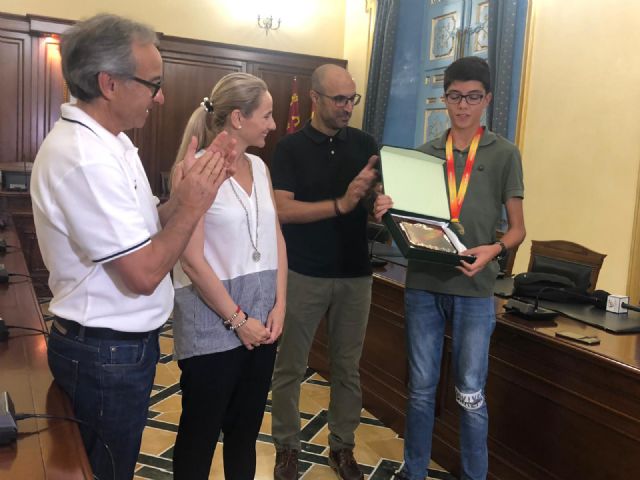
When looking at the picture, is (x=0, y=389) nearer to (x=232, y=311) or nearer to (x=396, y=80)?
(x=232, y=311)

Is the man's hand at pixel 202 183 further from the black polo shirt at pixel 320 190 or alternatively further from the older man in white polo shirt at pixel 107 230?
the black polo shirt at pixel 320 190

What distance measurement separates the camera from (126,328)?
1.35 metres

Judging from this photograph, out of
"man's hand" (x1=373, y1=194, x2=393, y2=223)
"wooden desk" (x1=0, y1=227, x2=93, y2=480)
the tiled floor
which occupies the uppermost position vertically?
"man's hand" (x1=373, y1=194, x2=393, y2=223)

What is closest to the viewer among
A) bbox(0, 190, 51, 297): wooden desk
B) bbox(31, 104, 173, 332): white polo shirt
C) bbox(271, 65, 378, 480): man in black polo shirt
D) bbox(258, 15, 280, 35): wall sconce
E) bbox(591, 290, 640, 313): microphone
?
bbox(31, 104, 173, 332): white polo shirt

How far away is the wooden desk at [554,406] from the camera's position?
2002 mm

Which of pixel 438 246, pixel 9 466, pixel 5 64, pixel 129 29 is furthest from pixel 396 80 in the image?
pixel 9 466

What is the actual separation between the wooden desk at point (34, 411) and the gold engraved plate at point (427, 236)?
1.10m

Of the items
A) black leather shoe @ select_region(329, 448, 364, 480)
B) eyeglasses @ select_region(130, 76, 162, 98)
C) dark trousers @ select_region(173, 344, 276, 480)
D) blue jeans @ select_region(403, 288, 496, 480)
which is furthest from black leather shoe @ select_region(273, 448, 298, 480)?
eyeglasses @ select_region(130, 76, 162, 98)

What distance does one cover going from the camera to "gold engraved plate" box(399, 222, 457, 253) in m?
1.97

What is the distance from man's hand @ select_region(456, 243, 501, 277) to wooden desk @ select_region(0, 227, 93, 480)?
1210mm

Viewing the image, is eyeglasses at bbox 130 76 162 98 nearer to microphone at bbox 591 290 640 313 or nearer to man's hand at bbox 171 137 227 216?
man's hand at bbox 171 137 227 216

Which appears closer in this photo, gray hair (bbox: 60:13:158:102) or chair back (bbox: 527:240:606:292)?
gray hair (bbox: 60:13:158:102)

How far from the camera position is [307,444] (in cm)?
298

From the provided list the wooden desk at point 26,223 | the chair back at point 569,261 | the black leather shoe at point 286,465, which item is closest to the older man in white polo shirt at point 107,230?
the black leather shoe at point 286,465
